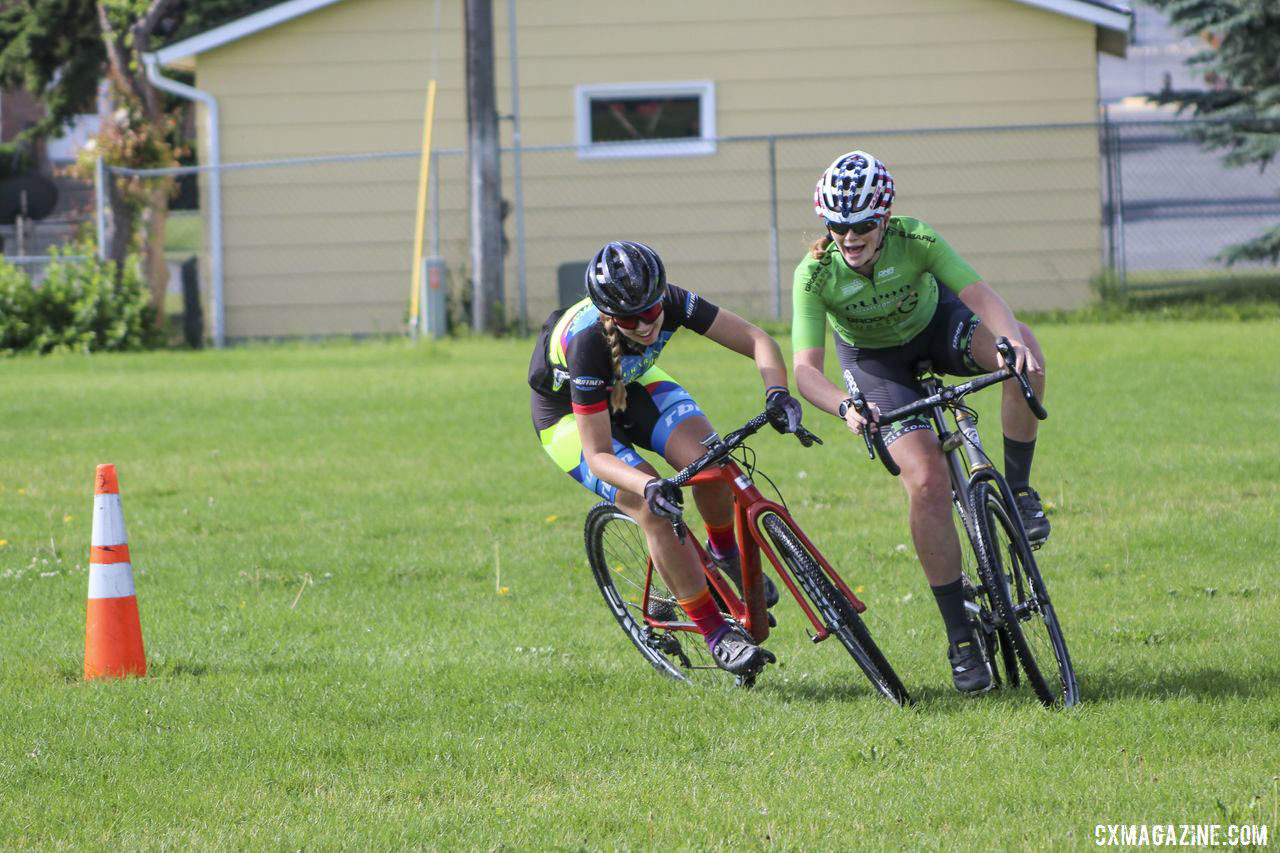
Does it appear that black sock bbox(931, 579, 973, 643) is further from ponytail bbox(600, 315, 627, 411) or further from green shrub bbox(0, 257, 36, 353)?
green shrub bbox(0, 257, 36, 353)

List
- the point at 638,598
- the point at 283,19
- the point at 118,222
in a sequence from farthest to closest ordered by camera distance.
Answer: the point at 118,222, the point at 283,19, the point at 638,598

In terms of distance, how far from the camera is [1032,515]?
6652mm

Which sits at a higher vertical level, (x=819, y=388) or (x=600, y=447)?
(x=819, y=388)

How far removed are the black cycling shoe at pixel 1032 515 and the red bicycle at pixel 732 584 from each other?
75cm

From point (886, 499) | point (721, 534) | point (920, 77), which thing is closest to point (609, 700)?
point (721, 534)

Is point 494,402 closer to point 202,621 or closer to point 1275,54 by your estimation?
point 202,621

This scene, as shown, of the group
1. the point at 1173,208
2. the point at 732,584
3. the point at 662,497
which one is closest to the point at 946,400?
the point at 662,497

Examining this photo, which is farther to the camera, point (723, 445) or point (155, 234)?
point (155, 234)

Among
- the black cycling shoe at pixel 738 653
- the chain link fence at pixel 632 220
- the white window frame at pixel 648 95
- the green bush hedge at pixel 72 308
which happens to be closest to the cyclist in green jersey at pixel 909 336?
the black cycling shoe at pixel 738 653

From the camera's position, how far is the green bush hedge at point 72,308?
22406 mm

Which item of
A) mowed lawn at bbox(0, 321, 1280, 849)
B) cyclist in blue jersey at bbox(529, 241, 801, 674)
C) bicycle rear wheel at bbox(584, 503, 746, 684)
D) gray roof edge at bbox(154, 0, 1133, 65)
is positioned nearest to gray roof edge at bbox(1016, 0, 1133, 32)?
gray roof edge at bbox(154, 0, 1133, 65)

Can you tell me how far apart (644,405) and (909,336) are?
3.59 ft

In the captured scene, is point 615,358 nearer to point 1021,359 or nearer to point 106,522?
point 1021,359

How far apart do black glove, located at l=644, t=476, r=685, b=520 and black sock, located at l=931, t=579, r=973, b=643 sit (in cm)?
103
